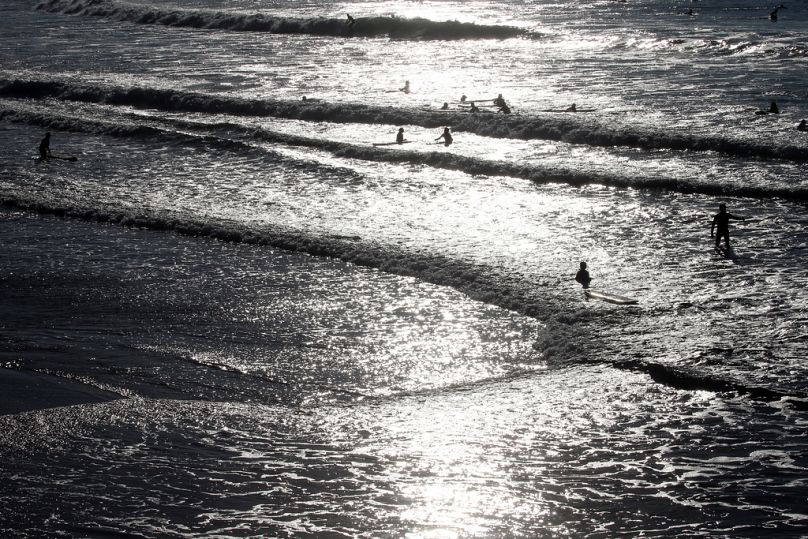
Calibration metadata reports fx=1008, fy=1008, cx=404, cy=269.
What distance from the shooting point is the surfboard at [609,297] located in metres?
17.5

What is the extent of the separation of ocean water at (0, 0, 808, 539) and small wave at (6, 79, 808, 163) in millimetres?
132

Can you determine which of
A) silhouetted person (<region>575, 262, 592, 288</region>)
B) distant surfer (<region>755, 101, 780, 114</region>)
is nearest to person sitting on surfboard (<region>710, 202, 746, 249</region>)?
silhouetted person (<region>575, 262, 592, 288</region>)

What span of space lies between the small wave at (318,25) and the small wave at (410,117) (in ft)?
72.0

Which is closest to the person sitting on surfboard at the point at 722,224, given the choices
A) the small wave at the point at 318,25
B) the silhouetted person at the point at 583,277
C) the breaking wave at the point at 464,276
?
the silhouetted person at the point at 583,277

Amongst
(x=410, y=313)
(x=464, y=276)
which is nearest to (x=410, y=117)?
(x=464, y=276)

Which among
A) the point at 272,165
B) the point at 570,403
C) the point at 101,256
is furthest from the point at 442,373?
the point at 272,165

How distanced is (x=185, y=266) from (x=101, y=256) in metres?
1.96

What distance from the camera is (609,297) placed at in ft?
58.1

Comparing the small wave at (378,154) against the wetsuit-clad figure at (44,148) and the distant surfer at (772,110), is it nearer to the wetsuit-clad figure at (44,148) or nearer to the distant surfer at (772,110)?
the wetsuit-clad figure at (44,148)

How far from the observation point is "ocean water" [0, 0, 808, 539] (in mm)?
11609

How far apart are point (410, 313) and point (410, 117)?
62.8ft

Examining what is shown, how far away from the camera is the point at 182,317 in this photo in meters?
17.6

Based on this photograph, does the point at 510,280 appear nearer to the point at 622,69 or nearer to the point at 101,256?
the point at 101,256

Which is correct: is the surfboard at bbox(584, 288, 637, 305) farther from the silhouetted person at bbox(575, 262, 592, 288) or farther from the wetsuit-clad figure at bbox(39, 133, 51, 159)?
the wetsuit-clad figure at bbox(39, 133, 51, 159)
